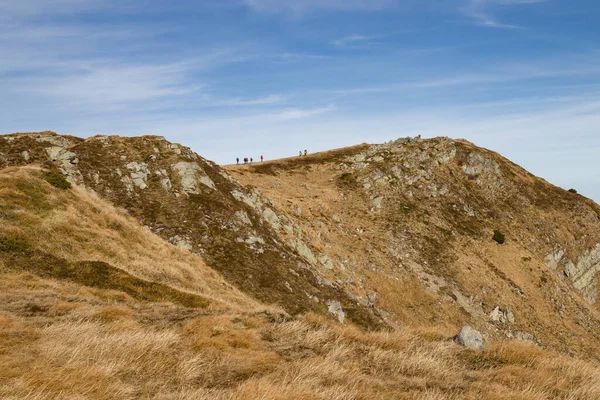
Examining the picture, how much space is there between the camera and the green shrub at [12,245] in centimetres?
2281

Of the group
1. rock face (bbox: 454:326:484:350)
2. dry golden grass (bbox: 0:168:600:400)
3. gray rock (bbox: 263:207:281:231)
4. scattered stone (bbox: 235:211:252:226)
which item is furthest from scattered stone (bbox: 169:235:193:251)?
rock face (bbox: 454:326:484:350)

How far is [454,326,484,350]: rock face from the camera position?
43.2ft

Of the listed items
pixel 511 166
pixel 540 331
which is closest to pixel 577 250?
pixel 511 166

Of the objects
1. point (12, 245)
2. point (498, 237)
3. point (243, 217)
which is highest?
point (243, 217)

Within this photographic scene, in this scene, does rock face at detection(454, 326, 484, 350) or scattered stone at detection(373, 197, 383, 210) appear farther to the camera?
scattered stone at detection(373, 197, 383, 210)

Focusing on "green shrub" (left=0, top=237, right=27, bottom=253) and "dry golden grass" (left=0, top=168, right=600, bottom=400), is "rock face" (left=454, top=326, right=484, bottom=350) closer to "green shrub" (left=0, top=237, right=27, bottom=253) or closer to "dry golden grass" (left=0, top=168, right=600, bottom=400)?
"dry golden grass" (left=0, top=168, right=600, bottom=400)

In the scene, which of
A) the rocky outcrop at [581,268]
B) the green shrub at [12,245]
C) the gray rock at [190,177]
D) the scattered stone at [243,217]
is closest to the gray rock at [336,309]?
the scattered stone at [243,217]

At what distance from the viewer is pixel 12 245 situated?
23.3 m

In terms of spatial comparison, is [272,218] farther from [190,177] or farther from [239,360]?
[239,360]

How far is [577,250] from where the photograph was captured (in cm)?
7725

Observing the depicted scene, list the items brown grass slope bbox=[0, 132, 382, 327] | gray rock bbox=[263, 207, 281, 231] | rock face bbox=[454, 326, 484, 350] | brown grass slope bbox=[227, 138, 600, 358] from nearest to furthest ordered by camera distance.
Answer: rock face bbox=[454, 326, 484, 350], brown grass slope bbox=[0, 132, 382, 327], gray rock bbox=[263, 207, 281, 231], brown grass slope bbox=[227, 138, 600, 358]

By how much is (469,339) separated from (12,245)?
78.8 ft

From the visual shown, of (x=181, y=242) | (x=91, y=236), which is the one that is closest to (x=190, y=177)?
(x=181, y=242)

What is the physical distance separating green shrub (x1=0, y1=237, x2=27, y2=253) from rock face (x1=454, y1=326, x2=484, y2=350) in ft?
75.9
